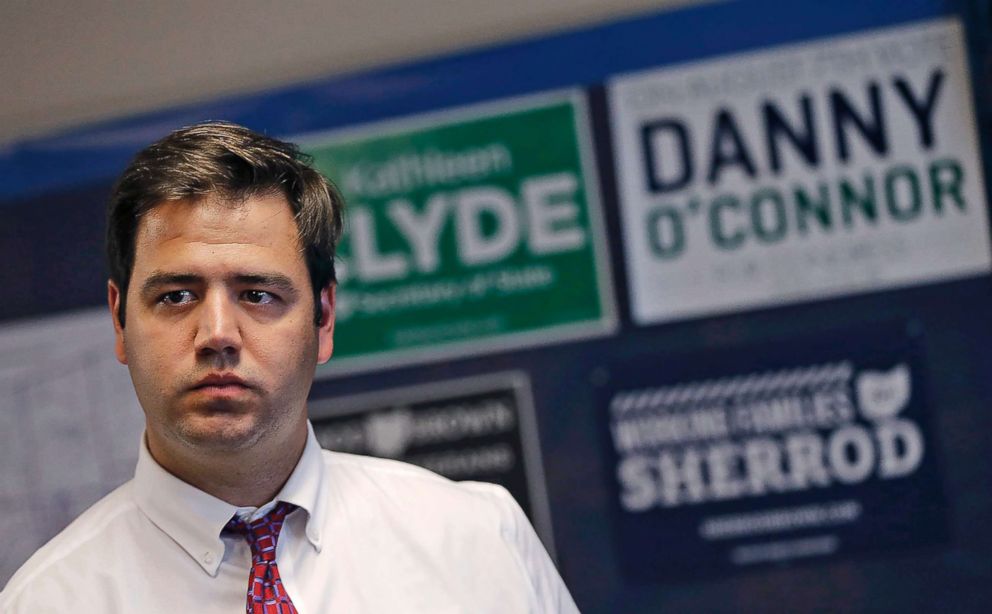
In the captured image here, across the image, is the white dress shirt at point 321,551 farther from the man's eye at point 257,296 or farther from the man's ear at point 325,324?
the man's eye at point 257,296

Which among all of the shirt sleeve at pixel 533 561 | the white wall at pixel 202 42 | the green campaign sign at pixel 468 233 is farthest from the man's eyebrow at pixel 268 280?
the white wall at pixel 202 42

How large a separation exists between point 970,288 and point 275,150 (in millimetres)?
1613

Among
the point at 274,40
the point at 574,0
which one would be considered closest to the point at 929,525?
the point at 574,0

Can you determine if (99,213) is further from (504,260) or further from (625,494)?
(625,494)

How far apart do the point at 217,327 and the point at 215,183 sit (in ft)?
0.67

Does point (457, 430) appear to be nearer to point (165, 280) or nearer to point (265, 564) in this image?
point (265, 564)

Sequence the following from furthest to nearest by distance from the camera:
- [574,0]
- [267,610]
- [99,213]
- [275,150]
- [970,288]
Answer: [99,213] < [574,0] < [970,288] < [275,150] < [267,610]

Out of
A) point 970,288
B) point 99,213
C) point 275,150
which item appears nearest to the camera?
point 275,150

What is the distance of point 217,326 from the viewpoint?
1.37 m

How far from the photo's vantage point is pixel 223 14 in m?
2.86

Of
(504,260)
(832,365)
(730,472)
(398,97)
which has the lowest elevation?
(730,472)

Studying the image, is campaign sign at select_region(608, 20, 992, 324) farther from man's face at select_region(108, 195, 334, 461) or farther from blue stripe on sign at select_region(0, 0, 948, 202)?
man's face at select_region(108, 195, 334, 461)

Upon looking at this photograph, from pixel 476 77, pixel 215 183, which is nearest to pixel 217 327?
pixel 215 183

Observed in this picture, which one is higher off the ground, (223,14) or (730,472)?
(223,14)
